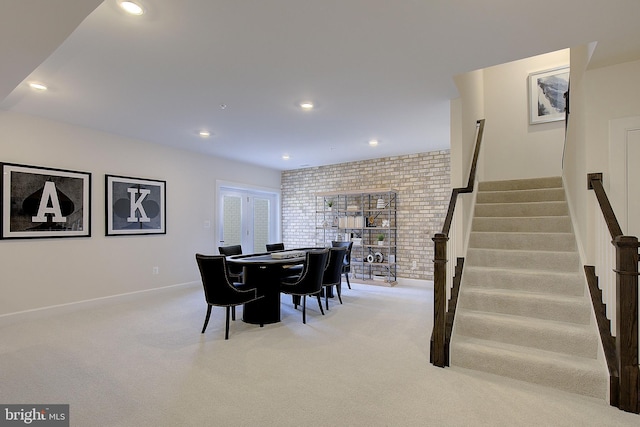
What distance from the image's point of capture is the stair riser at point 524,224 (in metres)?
3.45

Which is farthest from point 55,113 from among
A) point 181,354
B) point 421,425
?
point 421,425

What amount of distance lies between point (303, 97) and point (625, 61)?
279 cm

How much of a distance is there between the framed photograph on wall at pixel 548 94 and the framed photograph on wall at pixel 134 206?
20.2 feet

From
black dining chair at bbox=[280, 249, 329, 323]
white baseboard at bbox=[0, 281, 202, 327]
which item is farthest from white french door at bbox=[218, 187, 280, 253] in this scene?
black dining chair at bbox=[280, 249, 329, 323]

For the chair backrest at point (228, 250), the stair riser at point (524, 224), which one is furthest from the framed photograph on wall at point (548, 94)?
the chair backrest at point (228, 250)

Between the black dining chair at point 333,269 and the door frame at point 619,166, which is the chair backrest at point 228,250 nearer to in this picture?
the black dining chair at point 333,269

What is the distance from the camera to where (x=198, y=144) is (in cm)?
564

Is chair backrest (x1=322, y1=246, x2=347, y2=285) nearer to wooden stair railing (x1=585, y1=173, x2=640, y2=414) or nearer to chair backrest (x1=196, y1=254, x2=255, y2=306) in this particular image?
chair backrest (x1=196, y1=254, x2=255, y2=306)

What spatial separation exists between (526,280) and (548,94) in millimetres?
3326

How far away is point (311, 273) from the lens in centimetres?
404

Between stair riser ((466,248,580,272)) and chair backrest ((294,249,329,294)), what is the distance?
170cm

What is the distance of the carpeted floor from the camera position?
2.07 meters

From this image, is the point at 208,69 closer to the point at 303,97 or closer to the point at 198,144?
the point at 303,97

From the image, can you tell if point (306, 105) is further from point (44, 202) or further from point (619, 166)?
point (44, 202)
